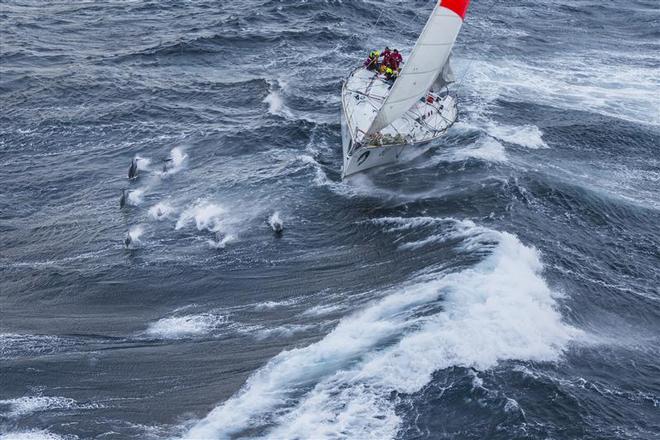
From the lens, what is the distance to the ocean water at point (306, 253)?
24.7m

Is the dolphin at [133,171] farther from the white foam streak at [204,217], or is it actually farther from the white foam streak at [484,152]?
the white foam streak at [484,152]

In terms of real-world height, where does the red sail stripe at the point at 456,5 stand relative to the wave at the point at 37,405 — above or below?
above

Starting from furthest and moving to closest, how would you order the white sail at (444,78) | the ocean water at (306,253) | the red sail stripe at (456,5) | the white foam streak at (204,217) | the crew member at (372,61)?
the crew member at (372,61)
the white sail at (444,78)
the red sail stripe at (456,5)
the white foam streak at (204,217)
the ocean water at (306,253)

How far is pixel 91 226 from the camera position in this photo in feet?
120

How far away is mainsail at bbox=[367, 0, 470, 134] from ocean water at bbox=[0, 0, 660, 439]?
389 centimetres

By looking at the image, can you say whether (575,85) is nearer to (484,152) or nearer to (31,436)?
(484,152)

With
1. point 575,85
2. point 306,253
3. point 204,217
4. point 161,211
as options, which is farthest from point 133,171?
point 575,85

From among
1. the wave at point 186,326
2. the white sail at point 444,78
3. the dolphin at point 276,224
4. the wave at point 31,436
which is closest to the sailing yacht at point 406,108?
the white sail at point 444,78

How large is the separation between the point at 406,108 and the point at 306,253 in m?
13.3

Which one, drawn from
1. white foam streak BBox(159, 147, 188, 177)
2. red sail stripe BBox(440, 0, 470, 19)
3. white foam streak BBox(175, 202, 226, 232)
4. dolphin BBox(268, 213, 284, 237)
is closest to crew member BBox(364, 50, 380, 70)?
red sail stripe BBox(440, 0, 470, 19)

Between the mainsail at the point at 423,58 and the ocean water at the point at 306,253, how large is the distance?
3.89m

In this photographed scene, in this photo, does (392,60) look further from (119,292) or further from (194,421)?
(194,421)

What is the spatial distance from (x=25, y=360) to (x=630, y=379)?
980 inches

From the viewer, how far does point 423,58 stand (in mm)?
40031
